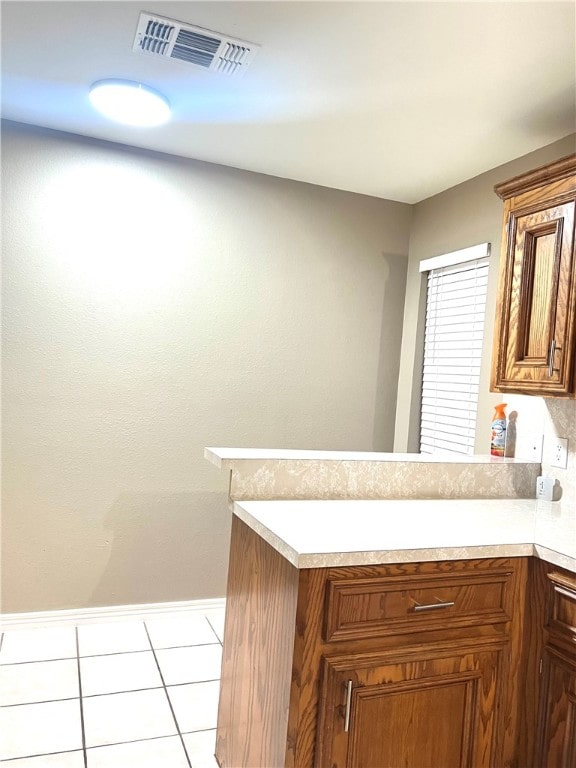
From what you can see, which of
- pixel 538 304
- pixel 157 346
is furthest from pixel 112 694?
pixel 538 304

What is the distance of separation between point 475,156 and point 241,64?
1220 mm

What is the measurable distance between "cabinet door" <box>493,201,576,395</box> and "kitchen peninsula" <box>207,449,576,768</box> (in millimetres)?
518

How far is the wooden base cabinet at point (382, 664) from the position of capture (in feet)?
4.68

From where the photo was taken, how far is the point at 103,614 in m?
2.89

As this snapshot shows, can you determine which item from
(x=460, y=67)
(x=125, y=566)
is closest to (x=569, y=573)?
(x=460, y=67)

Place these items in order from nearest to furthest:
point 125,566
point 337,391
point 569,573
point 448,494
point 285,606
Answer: point 285,606 < point 569,573 < point 448,494 < point 125,566 < point 337,391

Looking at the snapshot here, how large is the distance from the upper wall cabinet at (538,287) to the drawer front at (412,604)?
0.74 meters

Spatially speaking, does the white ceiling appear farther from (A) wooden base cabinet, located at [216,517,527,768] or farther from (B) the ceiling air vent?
(A) wooden base cabinet, located at [216,517,527,768]

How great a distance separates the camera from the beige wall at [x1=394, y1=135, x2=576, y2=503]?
2.32 metres

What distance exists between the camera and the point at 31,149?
267 cm

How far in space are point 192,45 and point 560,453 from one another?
6.56 feet

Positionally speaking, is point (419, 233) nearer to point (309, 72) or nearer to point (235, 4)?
point (309, 72)

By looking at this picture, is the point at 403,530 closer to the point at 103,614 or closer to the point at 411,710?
the point at 411,710

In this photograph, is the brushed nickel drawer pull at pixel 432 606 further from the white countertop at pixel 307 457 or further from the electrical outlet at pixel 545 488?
the electrical outlet at pixel 545 488
